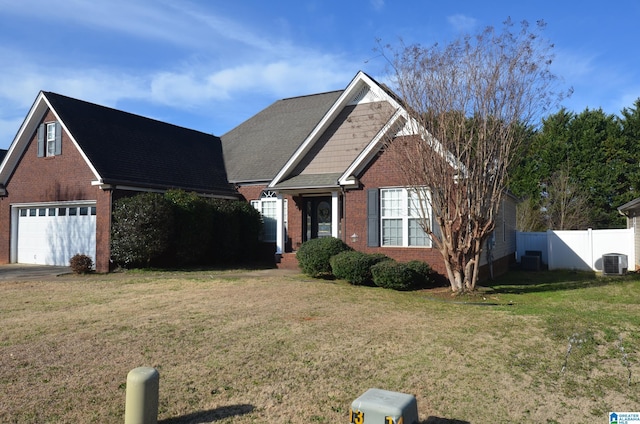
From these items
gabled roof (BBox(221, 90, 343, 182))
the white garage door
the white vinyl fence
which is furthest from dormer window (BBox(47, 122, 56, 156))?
the white vinyl fence

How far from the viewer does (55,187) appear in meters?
19.9

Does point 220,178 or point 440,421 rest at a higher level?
point 220,178

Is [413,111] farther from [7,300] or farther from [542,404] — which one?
[7,300]

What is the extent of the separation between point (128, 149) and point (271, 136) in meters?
7.31

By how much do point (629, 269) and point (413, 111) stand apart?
1387 cm

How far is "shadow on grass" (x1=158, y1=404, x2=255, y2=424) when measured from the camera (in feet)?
16.6

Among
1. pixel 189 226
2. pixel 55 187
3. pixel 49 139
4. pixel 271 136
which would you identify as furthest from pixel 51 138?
pixel 271 136

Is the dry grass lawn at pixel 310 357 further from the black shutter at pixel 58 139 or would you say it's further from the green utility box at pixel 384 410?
the black shutter at pixel 58 139

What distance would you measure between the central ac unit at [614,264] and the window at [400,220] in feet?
28.0

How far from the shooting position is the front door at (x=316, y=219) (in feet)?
61.9

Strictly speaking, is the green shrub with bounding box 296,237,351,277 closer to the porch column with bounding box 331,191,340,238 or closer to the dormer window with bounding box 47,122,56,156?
the porch column with bounding box 331,191,340,238

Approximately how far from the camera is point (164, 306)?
34.8 ft

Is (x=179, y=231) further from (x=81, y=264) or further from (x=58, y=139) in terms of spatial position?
(x=58, y=139)

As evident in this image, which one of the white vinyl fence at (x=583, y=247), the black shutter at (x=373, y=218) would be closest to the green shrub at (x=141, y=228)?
the black shutter at (x=373, y=218)
